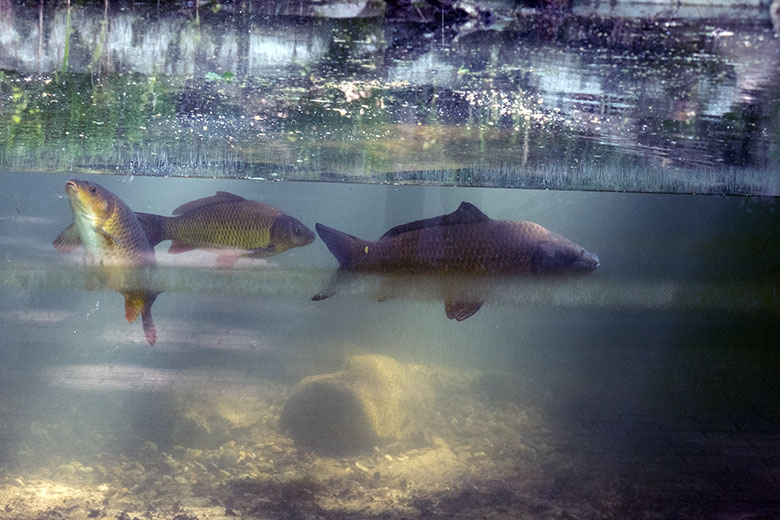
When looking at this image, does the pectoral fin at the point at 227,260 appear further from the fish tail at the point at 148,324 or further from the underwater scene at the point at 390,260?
the fish tail at the point at 148,324

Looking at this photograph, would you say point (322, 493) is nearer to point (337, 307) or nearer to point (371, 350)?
point (371, 350)

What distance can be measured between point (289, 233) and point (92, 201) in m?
0.89

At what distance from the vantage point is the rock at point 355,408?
2.97m

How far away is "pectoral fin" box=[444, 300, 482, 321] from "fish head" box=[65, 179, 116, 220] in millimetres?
1630

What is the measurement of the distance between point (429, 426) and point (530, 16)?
243 centimetres

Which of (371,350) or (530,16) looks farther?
(371,350)

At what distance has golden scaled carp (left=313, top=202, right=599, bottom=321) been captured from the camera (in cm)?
223

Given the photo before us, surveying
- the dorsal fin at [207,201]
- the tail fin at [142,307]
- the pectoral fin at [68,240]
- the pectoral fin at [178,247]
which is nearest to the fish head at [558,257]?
the dorsal fin at [207,201]

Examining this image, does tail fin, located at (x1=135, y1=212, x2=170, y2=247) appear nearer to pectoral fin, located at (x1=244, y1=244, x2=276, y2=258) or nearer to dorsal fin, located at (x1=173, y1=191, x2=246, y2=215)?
dorsal fin, located at (x1=173, y1=191, x2=246, y2=215)

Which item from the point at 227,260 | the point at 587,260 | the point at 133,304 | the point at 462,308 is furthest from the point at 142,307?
the point at 587,260

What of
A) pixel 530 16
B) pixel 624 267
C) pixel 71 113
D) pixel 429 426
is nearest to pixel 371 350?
pixel 429 426

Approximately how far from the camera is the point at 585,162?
2486mm

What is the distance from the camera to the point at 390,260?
2.30 meters

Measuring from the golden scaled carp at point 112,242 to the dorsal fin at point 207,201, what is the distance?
0.23m
